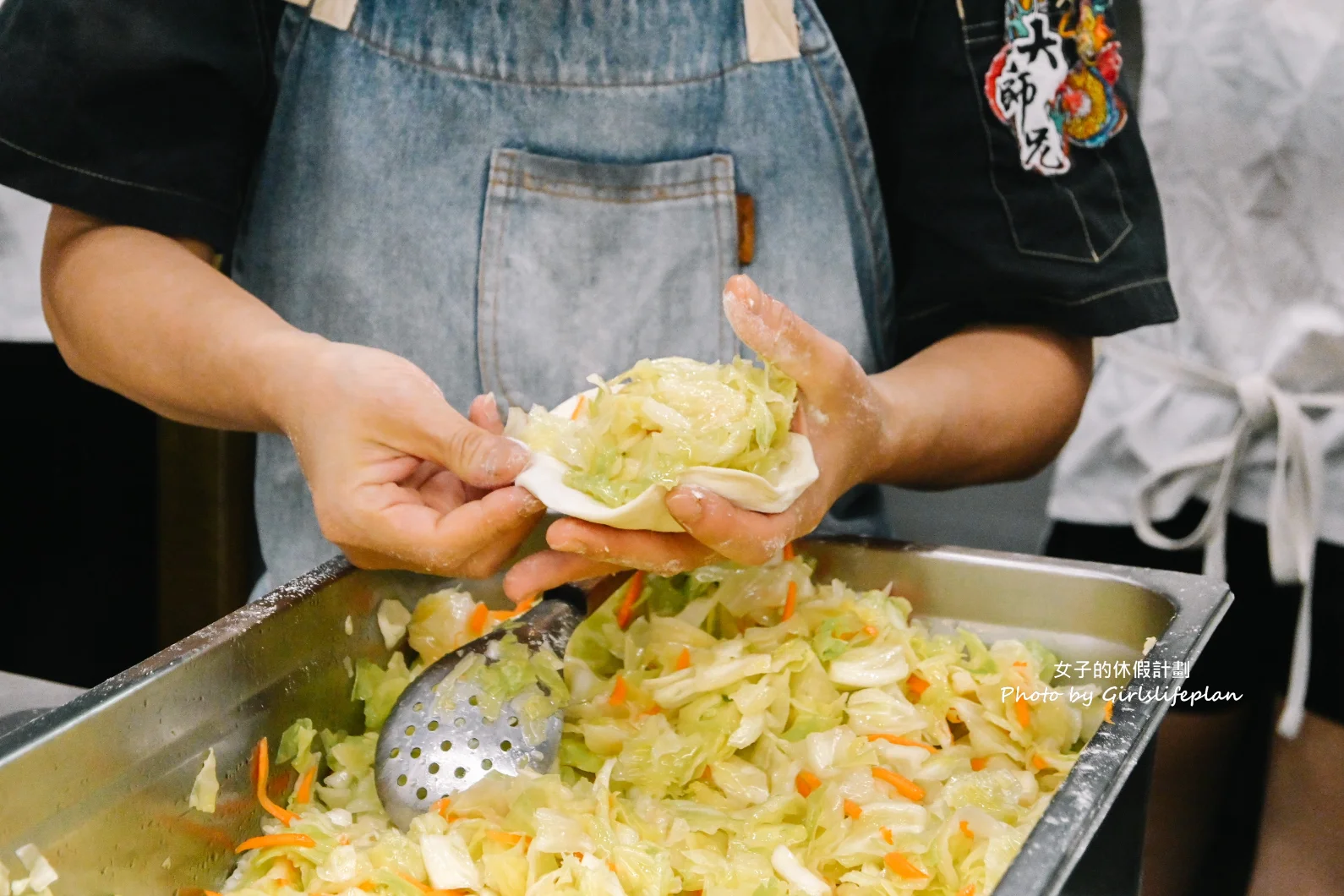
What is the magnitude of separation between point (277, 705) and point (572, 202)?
2.67ft

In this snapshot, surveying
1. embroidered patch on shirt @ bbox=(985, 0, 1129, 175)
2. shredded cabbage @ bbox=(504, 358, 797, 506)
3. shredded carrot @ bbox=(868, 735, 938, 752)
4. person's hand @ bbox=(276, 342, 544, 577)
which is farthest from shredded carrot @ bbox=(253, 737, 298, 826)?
embroidered patch on shirt @ bbox=(985, 0, 1129, 175)

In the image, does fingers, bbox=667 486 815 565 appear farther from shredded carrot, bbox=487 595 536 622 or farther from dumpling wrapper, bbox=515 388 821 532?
shredded carrot, bbox=487 595 536 622

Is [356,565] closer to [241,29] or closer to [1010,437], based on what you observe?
[241,29]

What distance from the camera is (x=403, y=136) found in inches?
66.7

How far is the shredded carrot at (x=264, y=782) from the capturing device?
1.32m

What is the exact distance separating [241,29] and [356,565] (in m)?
0.76

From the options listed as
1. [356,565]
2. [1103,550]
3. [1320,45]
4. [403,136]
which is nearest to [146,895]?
[356,565]

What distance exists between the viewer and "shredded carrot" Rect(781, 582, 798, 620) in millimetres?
1561

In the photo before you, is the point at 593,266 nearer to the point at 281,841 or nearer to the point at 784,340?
the point at 784,340

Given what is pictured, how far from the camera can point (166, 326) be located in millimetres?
1556

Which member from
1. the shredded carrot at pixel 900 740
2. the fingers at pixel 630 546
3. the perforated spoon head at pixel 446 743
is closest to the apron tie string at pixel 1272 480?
the shredded carrot at pixel 900 740

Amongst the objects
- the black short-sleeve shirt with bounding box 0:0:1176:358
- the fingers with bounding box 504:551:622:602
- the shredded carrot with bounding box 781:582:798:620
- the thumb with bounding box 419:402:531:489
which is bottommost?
the shredded carrot with bounding box 781:582:798:620

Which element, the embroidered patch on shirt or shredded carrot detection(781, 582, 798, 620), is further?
the embroidered patch on shirt

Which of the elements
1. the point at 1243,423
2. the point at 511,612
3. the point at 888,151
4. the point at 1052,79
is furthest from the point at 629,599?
the point at 1243,423
